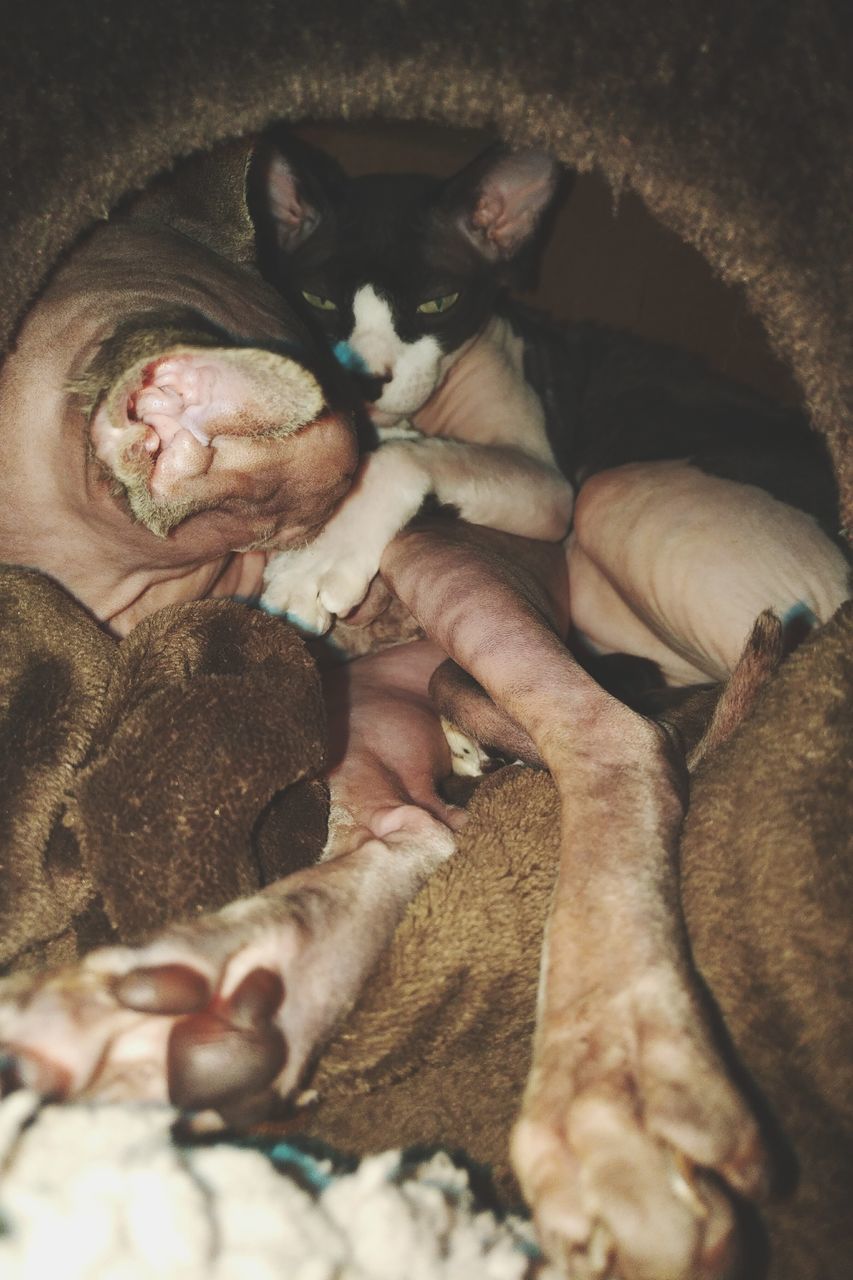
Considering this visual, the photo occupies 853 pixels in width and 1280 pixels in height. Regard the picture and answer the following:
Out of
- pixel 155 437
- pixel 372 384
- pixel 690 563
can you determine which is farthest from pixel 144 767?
pixel 372 384

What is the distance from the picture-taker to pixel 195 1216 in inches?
30.9

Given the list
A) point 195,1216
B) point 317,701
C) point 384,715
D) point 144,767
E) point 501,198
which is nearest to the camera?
point 195,1216

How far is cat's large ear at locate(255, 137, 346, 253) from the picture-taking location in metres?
2.27

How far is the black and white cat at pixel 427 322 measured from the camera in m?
1.90

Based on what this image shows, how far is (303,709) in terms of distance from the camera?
1.22m

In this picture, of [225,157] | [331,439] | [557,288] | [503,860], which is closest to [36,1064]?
[503,860]

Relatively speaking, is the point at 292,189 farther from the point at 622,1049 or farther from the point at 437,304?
the point at 622,1049

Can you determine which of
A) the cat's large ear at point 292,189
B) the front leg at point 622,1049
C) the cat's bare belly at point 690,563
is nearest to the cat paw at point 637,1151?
the front leg at point 622,1049

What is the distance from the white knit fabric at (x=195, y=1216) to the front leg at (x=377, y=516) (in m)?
1.02

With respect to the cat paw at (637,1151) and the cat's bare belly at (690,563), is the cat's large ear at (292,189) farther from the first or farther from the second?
the cat paw at (637,1151)

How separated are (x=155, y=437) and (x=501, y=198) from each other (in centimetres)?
166

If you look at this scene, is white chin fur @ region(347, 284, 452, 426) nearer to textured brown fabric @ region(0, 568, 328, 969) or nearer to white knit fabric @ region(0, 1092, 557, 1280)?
textured brown fabric @ region(0, 568, 328, 969)

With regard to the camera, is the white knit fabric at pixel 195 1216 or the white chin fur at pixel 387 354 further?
the white chin fur at pixel 387 354

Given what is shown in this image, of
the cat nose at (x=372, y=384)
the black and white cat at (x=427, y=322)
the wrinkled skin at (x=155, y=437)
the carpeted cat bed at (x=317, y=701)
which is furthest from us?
the cat nose at (x=372, y=384)
